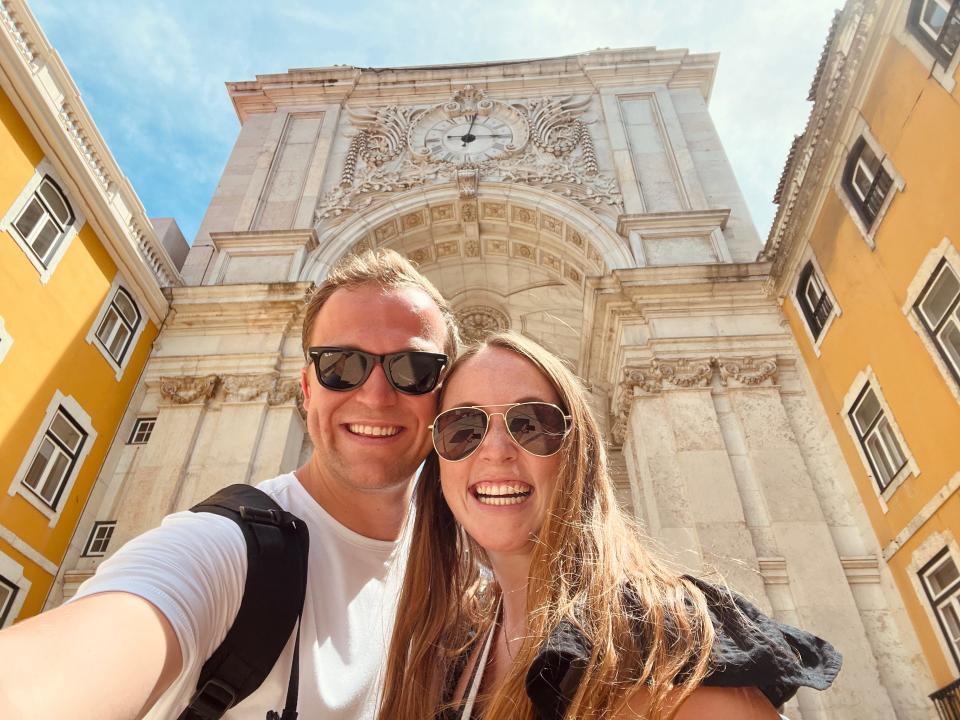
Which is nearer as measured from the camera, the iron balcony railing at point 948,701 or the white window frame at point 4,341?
the iron balcony railing at point 948,701

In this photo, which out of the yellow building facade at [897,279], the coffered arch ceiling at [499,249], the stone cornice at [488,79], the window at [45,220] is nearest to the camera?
the yellow building facade at [897,279]

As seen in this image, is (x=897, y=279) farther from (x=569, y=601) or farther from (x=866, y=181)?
(x=569, y=601)

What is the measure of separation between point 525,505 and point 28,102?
36.5 ft

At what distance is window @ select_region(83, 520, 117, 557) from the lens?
1033cm

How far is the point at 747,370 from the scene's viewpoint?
465 inches

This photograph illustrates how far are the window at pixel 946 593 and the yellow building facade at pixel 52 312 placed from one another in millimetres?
13221

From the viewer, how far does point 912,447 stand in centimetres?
844

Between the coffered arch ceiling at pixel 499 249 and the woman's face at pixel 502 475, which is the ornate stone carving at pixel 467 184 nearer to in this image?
the coffered arch ceiling at pixel 499 249

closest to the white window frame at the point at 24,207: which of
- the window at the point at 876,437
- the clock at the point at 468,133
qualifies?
the clock at the point at 468,133

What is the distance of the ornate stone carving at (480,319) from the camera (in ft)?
62.5

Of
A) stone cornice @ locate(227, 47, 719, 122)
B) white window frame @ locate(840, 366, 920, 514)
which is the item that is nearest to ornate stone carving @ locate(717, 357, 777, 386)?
white window frame @ locate(840, 366, 920, 514)

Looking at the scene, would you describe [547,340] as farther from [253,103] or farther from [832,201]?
[253,103]

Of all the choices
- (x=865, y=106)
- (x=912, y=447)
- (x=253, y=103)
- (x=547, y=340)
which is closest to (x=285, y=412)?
(x=547, y=340)

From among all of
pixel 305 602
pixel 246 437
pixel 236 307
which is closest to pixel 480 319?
pixel 236 307
